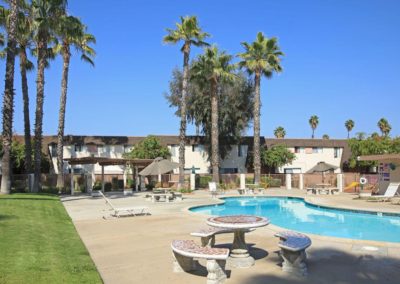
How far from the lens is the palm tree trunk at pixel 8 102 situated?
24703mm

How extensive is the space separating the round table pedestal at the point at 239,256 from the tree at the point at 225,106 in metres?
34.9

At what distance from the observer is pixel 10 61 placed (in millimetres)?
25219

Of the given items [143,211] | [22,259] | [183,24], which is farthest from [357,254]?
[183,24]

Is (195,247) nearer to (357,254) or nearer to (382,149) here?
(357,254)

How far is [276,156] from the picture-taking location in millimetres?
46062

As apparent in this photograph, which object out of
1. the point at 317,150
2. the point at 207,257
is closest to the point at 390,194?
the point at 207,257

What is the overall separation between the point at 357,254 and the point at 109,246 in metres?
5.74

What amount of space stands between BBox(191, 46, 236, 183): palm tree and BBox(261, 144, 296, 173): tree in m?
10.7

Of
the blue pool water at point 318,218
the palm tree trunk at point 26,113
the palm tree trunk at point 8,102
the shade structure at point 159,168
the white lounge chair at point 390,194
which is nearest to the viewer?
the blue pool water at point 318,218

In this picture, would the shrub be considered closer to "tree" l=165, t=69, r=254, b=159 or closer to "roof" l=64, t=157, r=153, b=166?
"roof" l=64, t=157, r=153, b=166

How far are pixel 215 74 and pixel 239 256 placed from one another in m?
29.0

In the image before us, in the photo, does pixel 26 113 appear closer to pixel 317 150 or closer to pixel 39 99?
pixel 39 99

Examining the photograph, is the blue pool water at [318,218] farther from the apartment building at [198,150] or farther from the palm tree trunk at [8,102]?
the apartment building at [198,150]

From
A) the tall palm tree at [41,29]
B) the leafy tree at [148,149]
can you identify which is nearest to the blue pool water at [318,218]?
the tall palm tree at [41,29]
